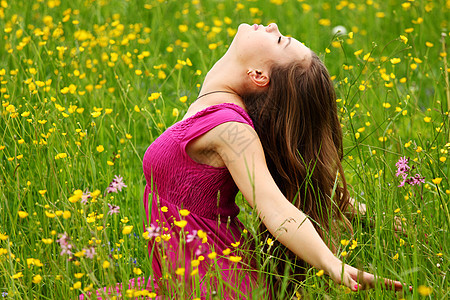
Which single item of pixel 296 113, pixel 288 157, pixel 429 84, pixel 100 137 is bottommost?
pixel 429 84

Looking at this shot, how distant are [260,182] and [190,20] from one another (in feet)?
10.1

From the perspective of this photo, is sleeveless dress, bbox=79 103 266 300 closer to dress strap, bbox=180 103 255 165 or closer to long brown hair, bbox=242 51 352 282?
dress strap, bbox=180 103 255 165

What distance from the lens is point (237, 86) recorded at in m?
2.24

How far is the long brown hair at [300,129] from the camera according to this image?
7.16 ft

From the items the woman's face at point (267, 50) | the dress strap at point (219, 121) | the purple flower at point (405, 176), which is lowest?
the purple flower at point (405, 176)

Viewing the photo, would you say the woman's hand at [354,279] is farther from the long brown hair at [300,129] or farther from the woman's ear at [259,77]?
the woman's ear at [259,77]

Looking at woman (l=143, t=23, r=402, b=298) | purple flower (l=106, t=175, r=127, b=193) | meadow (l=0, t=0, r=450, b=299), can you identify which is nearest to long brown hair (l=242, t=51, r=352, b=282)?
woman (l=143, t=23, r=402, b=298)

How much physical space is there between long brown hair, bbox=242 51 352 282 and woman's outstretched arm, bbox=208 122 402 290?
178 mm

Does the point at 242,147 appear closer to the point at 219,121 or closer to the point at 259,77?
the point at 219,121

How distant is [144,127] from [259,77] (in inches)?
54.5

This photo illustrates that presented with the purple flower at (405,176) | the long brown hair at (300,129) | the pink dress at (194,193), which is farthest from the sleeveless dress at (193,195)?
the purple flower at (405,176)

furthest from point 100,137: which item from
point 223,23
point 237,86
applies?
point 223,23

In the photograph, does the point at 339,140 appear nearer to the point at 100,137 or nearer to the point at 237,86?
the point at 237,86

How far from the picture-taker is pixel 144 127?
11.4 feet
